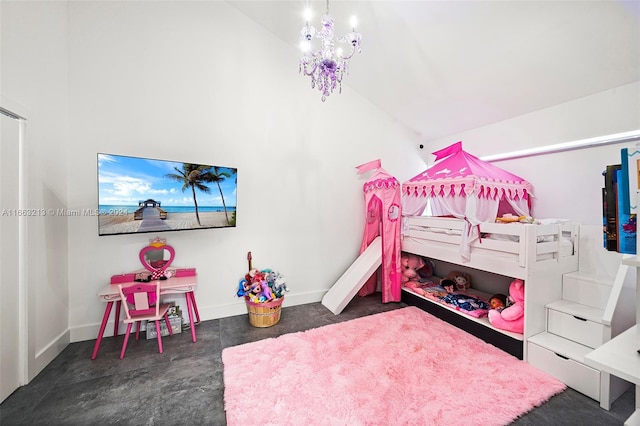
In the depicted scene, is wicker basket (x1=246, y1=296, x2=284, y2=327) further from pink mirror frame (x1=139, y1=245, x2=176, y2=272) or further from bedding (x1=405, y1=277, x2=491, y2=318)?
bedding (x1=405, y1=277, x2=491, y2=318)

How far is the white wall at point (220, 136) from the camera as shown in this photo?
2.41 m

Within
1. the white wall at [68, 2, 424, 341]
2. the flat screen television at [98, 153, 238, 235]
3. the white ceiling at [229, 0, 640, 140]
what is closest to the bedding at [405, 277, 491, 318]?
the white wall at [68, 2, 424, 341]

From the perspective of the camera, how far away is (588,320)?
189 centimetres

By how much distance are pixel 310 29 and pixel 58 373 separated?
129 inches

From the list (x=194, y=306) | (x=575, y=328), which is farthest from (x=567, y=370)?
(x=194, y=306)

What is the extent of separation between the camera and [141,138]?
257cm

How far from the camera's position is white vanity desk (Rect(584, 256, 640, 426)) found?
815 millimetres

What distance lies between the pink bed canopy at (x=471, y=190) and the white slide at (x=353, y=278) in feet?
2.86

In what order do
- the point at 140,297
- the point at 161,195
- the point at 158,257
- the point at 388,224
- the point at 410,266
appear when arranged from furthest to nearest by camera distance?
the point at 410,266, the point at 388,224, the point at 158,257, the point at 161,195, the point at 140,297

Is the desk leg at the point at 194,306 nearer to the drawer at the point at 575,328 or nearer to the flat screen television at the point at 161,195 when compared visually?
the flat screen television at the point at 161,195

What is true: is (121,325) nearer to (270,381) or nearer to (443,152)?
(270,381)

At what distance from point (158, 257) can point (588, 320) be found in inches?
149

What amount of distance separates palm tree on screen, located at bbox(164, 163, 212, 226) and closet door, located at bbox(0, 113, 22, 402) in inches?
37.3

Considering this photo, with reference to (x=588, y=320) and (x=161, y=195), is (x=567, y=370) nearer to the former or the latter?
(x=588, y=320)
